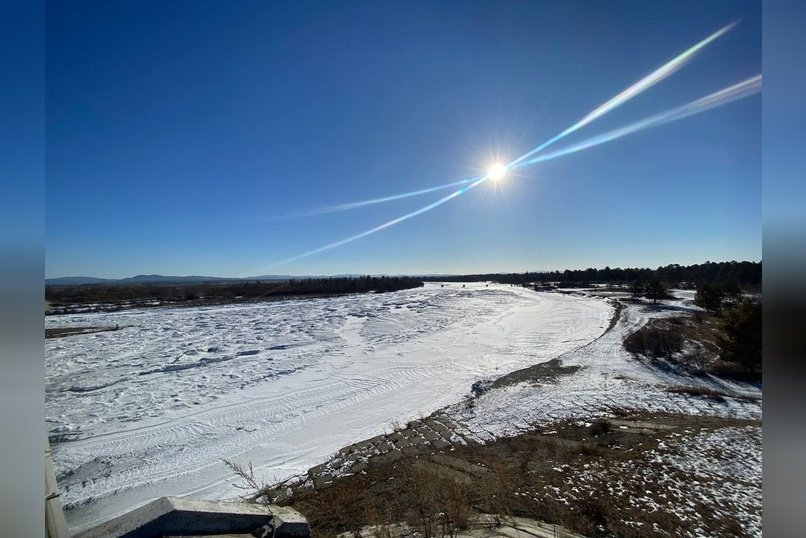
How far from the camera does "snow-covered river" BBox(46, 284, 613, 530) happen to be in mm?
4699

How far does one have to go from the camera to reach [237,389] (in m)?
7.81

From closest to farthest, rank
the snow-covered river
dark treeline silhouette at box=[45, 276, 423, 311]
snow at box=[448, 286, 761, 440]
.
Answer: the snow-covered river < snow at box=[448, 286, 761, 440] < dark treeline silhouette at box=[45, 276, 423, 311]

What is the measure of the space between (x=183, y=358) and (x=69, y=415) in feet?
13.1

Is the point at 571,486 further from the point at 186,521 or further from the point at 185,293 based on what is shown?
the point at 185,293

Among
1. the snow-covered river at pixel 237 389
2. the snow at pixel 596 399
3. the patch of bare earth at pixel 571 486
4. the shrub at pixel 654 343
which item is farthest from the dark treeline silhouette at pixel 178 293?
the shrub at pixel 654 343

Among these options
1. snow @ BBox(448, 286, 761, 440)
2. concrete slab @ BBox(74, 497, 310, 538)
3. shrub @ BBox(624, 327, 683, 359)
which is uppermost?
concrete slab @ BBox(74, 497, 310, 538)

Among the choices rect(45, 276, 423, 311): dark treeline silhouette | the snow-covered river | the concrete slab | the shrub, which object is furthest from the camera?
rect(45, 276, 423, 311): dark treeline silhouette

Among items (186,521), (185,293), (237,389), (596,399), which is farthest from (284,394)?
(185,293)

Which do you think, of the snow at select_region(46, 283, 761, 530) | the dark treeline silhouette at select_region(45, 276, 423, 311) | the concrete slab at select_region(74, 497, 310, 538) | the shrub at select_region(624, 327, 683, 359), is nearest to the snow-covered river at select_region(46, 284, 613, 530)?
the snow at select_region(46, 283, 761, 530)

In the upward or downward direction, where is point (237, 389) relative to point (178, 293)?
downward

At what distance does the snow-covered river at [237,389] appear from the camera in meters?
4.70

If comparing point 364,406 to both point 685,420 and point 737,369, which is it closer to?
point 685,420

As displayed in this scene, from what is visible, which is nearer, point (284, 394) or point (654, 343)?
point (284, 394)

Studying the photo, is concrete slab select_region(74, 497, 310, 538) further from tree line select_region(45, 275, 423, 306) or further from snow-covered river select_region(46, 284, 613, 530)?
tree line select_region(45, 275, 423, 306)
